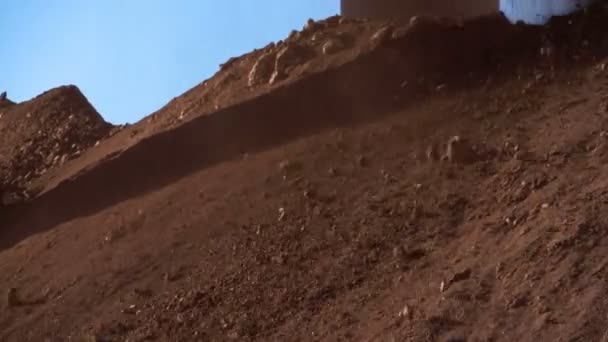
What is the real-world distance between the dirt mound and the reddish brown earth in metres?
0.89

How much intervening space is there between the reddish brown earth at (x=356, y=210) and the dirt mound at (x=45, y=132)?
0.89 m

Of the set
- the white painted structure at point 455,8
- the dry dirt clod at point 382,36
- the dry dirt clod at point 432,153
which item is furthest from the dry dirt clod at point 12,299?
the white painted structure at point 455,8

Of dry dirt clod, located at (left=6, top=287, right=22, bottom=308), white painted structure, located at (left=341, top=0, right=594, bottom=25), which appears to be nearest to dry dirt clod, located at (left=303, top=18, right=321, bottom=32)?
white painted structure, located at (left=341, top=0, right=594, bottom=25)

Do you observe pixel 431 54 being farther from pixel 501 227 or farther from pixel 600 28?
pixel 501 227

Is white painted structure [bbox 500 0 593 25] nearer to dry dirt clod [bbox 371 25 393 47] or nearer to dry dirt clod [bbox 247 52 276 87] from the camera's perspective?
dry dirt clod [bbox 371 25 393 47]

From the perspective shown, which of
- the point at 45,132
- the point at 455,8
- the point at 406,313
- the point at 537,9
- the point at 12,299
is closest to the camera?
the point at 406,313

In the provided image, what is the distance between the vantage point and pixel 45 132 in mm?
12992

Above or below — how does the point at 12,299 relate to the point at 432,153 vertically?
above

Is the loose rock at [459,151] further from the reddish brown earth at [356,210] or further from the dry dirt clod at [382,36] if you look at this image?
the dry dirt clod at [382,36]

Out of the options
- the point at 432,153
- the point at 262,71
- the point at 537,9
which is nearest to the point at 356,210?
the point at 432,153

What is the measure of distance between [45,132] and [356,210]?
5.68 meters

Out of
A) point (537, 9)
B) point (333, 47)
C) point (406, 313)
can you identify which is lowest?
point (406, 313)

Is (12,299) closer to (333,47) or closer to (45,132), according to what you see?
(333,47)

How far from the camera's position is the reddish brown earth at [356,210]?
22.9 feet
